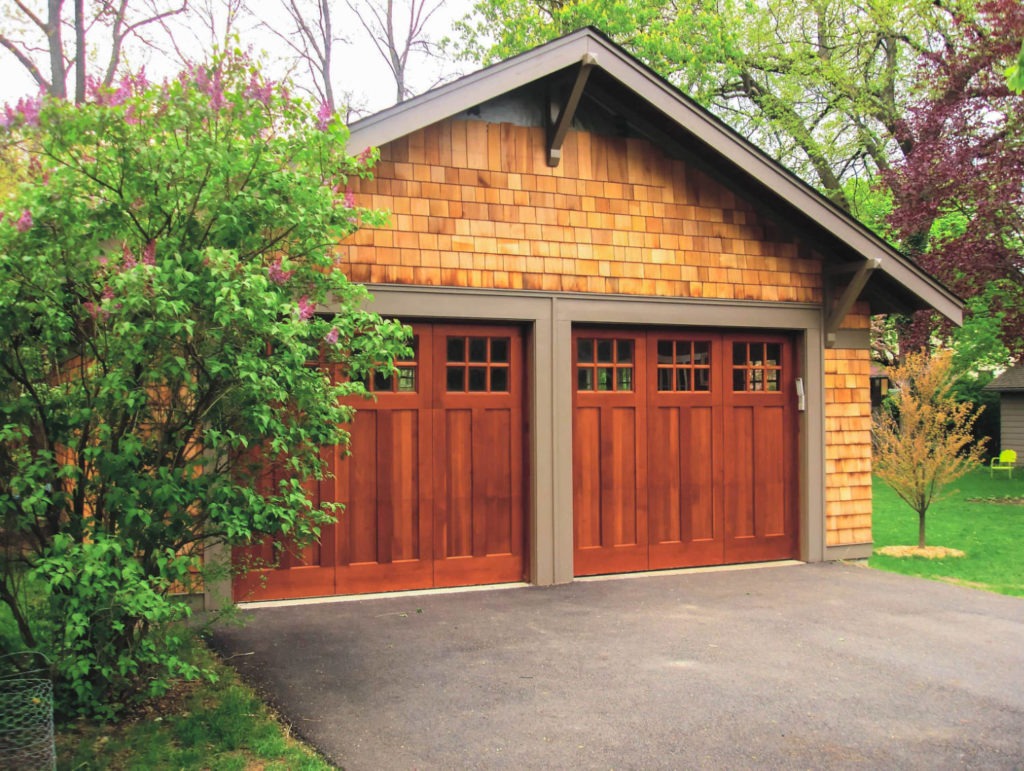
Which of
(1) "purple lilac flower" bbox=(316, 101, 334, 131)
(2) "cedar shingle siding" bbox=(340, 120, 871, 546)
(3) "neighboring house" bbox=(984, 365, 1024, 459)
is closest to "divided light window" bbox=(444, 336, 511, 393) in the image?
(2) "cedar shingle siding" bbox=(340, 120, 871, 546)

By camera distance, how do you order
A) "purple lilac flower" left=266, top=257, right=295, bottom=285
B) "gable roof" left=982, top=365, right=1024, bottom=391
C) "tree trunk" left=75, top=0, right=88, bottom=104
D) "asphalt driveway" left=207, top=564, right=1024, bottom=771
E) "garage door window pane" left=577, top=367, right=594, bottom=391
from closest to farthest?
"asphalt driveway" left=207, top=564, right=1024, bottom=771
"purple lilac flower" left=266, top=257, right=295, bottom=285
"garage door window pane" left=577, top=367, right=594, bottom=391
"tree trunk" left=75, top=0, right=88, bottom=104
"gable roof" left=982, top=365, right=1024, bottom=391

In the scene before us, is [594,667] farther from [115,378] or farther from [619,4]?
[619,4]

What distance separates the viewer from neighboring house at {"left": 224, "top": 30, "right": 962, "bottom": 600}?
731 cm

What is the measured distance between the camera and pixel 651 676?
523 centimetres

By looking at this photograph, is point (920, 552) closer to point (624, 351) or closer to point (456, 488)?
point (624, 351)

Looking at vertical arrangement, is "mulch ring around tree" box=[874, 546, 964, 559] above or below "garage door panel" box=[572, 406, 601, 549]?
below

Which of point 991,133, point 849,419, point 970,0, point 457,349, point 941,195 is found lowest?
point 849,419

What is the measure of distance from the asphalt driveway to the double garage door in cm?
39

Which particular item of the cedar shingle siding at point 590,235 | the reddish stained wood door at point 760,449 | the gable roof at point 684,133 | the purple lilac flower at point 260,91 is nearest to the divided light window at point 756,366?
the reddish stained wood door at point 760,449

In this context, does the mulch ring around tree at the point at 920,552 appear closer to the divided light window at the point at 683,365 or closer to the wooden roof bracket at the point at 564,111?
the divided light window at the point at 683,365

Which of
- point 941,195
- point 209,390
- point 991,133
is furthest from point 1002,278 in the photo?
point 209,390

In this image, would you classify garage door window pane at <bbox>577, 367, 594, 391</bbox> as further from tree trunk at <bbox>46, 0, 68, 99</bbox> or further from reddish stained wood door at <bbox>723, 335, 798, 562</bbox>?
tree trunk at <bbox>46, 0, 68, 99</bbox>

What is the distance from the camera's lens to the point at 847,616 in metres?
6.73

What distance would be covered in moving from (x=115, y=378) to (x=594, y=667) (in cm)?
316
